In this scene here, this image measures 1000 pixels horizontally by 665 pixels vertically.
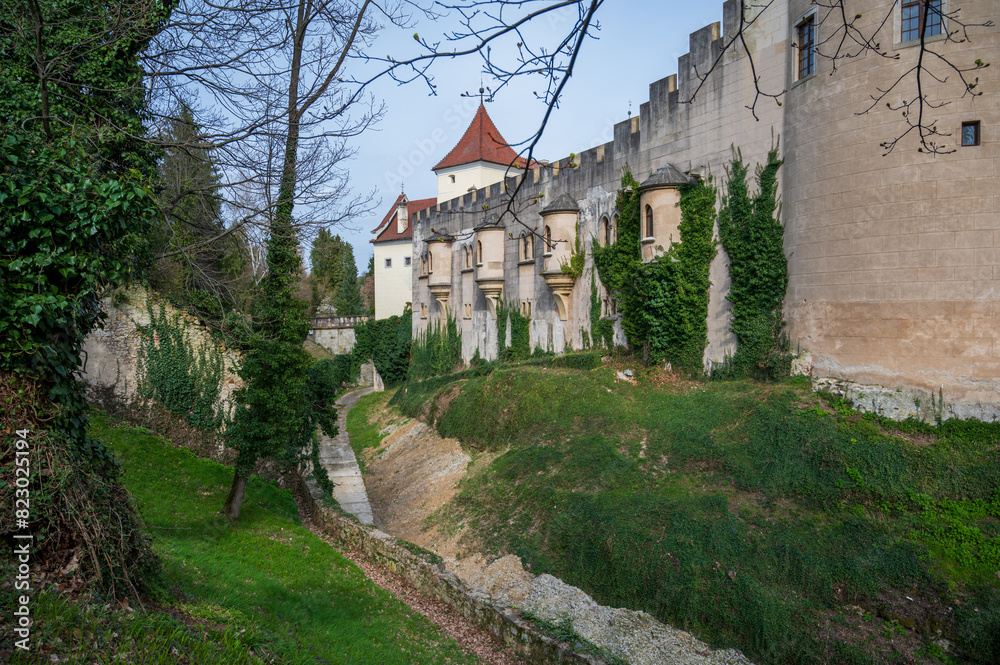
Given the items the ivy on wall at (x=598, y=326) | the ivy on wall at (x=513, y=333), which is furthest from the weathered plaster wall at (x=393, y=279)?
the ivy on wall at (x=598, y=326)

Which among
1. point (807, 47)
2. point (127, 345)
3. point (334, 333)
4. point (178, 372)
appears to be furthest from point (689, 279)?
point (334, 333)

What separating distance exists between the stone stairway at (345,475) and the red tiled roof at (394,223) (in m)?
27.9

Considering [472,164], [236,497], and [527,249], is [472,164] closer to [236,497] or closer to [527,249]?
[527,249]

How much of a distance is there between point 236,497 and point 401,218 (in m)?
43.0

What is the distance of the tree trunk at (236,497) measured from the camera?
1198 cm

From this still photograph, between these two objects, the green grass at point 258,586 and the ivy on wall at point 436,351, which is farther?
the ivy on wall at point 436,351

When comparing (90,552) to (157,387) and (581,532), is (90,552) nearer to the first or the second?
(581,532)

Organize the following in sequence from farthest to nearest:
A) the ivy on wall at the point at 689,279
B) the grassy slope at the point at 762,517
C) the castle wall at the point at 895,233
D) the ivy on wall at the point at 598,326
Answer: the ivy on wall at the point at 598,326 < the ivy on wall at the point at 689,279 < the castle wall at the point at 895,233 < the grassy slope at the point at 762,517

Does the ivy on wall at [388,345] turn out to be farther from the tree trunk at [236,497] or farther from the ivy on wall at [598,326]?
the tree trunk at [236,497]

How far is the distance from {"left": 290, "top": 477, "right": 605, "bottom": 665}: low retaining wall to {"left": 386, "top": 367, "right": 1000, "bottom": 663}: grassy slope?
1818 mm

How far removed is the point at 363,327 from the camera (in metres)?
42.9

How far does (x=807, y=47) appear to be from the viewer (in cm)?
1393

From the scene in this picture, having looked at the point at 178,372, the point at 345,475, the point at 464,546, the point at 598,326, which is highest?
the point at 598,326

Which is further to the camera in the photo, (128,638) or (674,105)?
(674,105)
